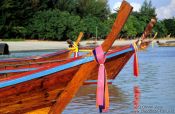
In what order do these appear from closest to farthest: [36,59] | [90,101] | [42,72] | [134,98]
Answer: [42,72]
[90,101]
[134,98]
[36,59]

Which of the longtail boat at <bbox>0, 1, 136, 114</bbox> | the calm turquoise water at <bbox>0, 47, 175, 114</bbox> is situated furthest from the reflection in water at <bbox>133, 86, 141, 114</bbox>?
the longtail boat at <bbox>0, 1, 136, 114</bbox>

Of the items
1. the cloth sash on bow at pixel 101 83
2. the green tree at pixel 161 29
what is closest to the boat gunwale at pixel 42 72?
the cloth sash on bow at pixel 101 83

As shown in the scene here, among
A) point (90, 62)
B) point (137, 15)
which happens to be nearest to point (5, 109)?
point (90, 62)

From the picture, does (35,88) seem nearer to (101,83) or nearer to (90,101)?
(101,83)

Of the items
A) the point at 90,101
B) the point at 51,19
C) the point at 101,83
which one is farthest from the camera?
the point at 51,19

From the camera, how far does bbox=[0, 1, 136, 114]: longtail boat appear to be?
6523 mm

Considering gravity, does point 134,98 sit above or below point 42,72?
below

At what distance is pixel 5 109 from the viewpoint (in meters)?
6.83

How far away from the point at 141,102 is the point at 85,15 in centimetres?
6373

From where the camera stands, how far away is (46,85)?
6836mm

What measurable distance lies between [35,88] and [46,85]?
171 mm

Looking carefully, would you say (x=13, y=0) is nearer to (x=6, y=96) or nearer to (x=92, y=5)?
(x=92, y=5)

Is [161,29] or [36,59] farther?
[161,29]

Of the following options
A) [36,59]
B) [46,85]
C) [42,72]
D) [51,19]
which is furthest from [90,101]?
[51,19]
